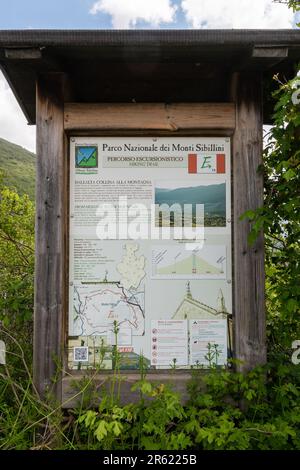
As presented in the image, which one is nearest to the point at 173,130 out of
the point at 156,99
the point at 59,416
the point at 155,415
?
the point at 156,99

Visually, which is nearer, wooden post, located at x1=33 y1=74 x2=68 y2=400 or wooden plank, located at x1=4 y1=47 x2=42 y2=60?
wooden plank, located at x1=4 y1=47 x2=42 y2=60

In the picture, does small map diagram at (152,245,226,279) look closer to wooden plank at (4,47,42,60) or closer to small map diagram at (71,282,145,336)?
small map diagram at (71,282,145,336)

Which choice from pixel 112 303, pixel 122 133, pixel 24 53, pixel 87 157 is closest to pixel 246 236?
pixel 112 303

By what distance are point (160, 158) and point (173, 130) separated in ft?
0.81

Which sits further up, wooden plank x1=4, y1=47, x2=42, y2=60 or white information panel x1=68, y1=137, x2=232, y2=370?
wooden plank x1=4, y1=47, x2=42, y2=60

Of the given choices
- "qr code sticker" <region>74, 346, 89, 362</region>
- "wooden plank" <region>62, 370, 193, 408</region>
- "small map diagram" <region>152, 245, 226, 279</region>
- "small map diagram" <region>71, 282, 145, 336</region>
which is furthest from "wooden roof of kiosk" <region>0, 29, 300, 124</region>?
"wooden plank" <region>62, 370, 193, 408</region>

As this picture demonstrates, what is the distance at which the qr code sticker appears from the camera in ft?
10.6

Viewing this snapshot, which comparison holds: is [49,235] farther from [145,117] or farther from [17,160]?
[17,160]

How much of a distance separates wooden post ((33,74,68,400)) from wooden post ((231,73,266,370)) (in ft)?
4.58

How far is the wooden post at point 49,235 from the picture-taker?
126 inches

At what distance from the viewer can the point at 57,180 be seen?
128 inches

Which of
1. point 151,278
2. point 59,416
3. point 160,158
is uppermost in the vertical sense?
point 160,158

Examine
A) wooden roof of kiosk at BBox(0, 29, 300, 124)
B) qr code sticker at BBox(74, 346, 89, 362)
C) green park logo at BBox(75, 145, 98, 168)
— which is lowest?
qr code sticker at BBox(74, 346, 89, 362)
